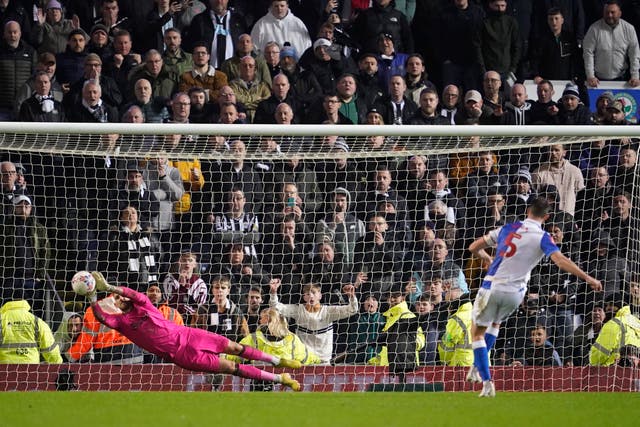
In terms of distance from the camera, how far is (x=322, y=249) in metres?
12.1

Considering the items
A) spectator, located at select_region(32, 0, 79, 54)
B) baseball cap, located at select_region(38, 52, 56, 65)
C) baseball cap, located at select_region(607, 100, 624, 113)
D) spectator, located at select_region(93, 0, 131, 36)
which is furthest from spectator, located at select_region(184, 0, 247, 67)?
baseball cap, located at select_region(607, 100, 624, 113)

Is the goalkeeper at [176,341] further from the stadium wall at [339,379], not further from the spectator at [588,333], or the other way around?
the spectator at [588,333]

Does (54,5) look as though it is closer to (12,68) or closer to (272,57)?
(12,68)

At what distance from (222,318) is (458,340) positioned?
2314mm

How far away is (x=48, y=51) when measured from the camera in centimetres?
1377

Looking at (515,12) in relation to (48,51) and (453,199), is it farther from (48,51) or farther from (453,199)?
(48,51)

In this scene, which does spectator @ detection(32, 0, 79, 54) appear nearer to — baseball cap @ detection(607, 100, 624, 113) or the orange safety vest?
the orange safety vest

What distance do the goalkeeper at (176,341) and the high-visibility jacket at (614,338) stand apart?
334cm

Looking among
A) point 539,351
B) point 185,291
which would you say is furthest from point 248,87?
point 539,351

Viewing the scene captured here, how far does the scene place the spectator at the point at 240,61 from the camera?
1362 cm

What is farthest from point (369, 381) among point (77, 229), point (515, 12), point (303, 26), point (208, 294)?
point (515, 12)

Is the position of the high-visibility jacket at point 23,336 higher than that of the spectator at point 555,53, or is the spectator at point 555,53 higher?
the spectator at point 555,53

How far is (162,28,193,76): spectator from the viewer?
1361 cm

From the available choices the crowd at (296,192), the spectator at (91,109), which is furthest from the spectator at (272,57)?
the spectator at (91,109)
